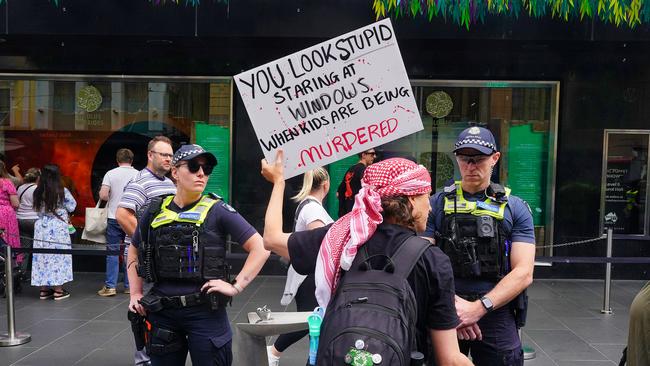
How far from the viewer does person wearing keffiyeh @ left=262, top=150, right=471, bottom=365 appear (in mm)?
2186

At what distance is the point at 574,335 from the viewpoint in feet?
22.6

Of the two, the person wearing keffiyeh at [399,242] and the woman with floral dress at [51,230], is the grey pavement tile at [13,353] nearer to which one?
the woman with floral dress at [51,230]

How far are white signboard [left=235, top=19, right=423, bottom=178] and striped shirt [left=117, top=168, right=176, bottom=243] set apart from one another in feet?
6.75

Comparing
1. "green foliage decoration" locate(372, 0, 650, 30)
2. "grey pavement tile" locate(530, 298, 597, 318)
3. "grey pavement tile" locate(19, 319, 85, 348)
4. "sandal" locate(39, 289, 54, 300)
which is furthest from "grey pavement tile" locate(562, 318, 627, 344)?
"sandal" locate(39, 289, 54, 300)

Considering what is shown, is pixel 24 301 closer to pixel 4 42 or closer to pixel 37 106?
pixel 37 106

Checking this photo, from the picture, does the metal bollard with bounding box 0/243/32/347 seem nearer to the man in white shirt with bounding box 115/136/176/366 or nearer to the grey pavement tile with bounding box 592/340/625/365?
the man in white shirt with bounding box 115/136/176/366

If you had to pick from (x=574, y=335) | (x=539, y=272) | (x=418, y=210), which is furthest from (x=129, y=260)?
(x=539, y=272)

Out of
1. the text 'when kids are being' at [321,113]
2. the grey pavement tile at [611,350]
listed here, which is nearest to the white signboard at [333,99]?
the text 'when kids are being' at [321,113]

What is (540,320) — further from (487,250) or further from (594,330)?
(487,250)

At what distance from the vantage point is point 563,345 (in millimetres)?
6512

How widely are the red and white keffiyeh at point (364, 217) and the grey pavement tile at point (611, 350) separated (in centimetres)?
488

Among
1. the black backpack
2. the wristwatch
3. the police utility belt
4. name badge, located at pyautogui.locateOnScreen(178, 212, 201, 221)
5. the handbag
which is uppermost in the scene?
name badge, located at pyautogui.locateOnScreen(178, 212, 201, 221)

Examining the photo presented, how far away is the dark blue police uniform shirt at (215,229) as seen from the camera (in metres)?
3.59

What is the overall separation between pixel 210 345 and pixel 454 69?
737 cm
